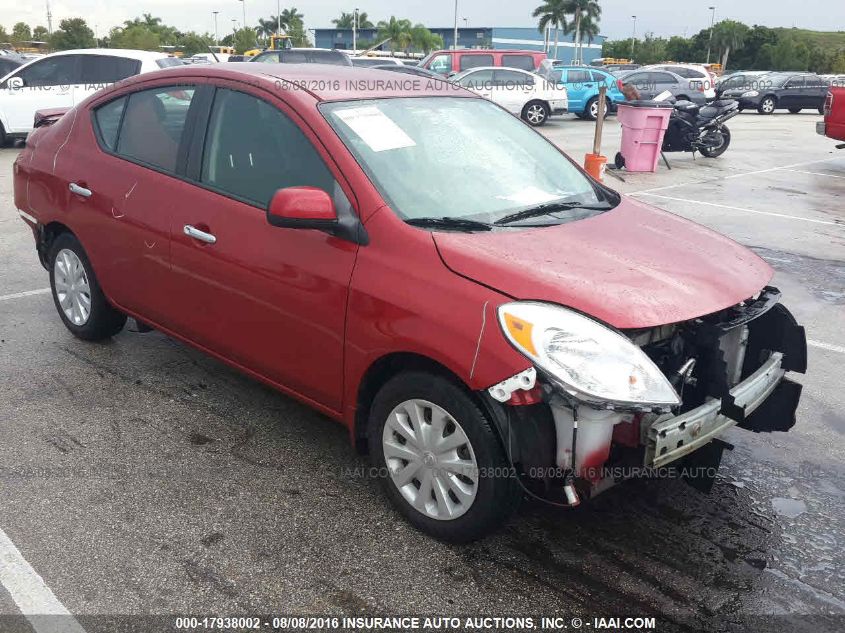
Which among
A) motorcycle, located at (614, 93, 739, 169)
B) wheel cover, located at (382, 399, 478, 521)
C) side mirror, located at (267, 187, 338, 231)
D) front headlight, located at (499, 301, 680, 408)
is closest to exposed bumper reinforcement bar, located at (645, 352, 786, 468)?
front headlight, located at (499, 301, 680, 408)

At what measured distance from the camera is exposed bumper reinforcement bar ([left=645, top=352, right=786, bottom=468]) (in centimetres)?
263

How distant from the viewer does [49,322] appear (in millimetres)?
5344

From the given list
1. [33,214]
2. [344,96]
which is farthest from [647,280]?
[33,214]

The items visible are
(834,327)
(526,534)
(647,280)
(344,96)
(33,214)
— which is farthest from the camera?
(834,327)

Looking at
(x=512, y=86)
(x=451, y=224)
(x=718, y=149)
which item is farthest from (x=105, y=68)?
(x=451, y=224)

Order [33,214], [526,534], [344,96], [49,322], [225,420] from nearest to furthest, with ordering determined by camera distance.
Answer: [526,534] < [344,96] < [225,420] < [33,214] < [49,322]

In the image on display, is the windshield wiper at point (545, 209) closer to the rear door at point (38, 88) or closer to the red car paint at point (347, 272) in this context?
the red car paint at point (347, 272)

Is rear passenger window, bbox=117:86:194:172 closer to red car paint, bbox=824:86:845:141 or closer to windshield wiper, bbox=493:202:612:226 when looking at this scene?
windshield wiper, bbox=493:202:612:226

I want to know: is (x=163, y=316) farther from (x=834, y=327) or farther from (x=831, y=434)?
(x=834, y=327)

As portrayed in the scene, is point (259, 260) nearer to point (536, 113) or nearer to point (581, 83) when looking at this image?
point (536, 113)

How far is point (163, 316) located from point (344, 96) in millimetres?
1506

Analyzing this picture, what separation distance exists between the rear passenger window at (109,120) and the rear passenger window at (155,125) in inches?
2.6

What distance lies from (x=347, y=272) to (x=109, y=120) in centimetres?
227

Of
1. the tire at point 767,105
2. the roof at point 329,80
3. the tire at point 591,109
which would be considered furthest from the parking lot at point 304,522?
the tire at point 767,105
